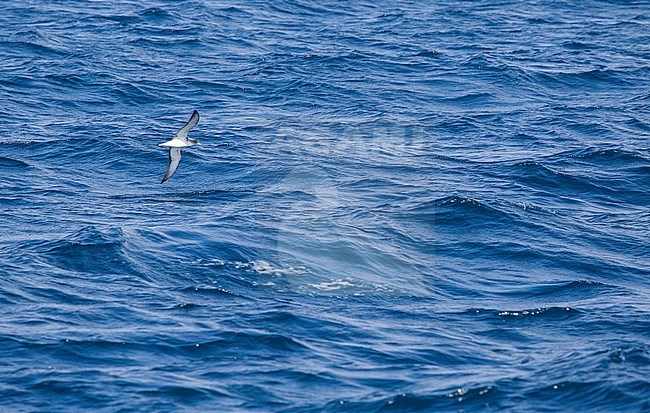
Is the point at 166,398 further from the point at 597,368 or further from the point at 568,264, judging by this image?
the point at 568,264

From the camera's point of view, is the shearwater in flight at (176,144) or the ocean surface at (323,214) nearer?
the ocean surface at (323,214)

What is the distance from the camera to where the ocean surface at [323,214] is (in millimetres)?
20781

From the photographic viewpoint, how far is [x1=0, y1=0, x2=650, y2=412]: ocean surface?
68.2ft

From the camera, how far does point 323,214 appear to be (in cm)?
2988

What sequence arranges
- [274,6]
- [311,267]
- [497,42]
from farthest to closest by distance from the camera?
[274,6], [497,42], [311,267]

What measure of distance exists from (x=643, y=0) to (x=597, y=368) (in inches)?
1565

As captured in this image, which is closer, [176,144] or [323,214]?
[176,144]

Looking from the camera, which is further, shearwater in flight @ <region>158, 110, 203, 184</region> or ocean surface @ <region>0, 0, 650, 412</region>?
shearwater in flight @ <region>158, 110, 203, 184</region>

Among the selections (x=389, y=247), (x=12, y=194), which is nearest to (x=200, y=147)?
(x=12, y=194)

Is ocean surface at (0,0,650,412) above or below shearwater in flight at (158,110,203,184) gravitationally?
below

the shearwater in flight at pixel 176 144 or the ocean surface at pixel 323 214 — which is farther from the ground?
the shearwater in flight at pixel 176 144

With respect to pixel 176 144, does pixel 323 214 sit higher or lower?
lower

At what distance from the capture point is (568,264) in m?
27.1

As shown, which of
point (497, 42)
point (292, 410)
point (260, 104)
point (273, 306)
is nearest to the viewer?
point (292, 410)
